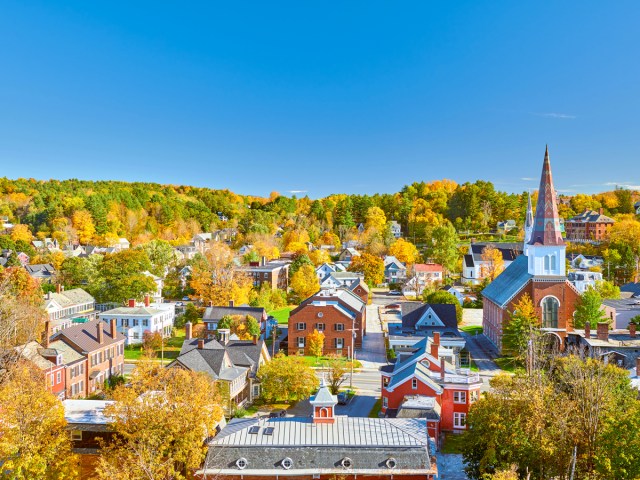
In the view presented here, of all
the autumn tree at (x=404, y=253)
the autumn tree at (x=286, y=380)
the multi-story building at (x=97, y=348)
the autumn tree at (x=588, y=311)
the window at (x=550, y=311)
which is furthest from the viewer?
the autumn tree at (x=404, y=253)

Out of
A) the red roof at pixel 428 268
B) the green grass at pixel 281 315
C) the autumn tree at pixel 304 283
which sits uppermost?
the red roof at pixel 428 268

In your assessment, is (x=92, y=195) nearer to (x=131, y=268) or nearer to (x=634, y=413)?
(x=131, y=268)

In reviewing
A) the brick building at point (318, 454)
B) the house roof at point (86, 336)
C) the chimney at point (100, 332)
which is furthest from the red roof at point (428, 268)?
the brick building at point (318, 454)

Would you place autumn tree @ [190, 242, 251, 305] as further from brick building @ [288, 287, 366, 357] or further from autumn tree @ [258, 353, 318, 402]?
autumn tree @ [258, 353, 318, 402]

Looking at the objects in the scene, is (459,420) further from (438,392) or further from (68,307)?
(68,307)

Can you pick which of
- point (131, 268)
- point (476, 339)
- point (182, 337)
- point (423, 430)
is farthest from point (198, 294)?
point (423, 430)

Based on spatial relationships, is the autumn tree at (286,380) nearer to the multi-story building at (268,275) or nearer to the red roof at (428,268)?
the multi-story building at (268,275)
